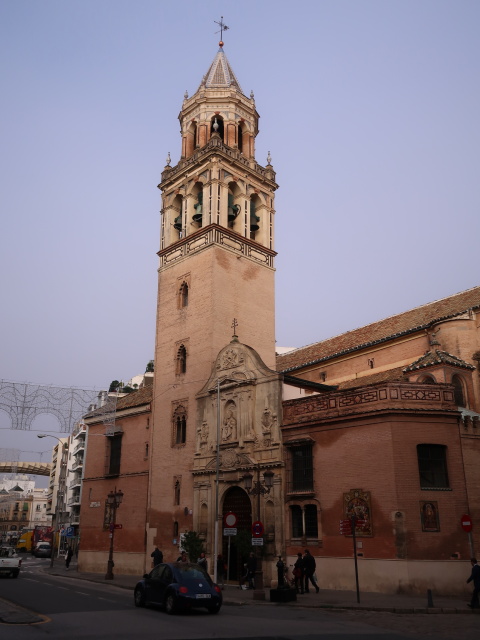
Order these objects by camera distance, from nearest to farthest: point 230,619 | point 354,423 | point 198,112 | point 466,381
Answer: point 230,619 < point 354,423 < point 466,381 < point 198,112

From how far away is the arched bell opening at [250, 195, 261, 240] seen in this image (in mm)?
41250

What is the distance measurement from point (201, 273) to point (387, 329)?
12004mm

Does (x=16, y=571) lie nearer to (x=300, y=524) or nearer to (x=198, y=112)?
(x=300, y=524)

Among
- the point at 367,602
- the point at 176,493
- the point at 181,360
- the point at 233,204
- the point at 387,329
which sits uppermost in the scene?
the point at 233,204

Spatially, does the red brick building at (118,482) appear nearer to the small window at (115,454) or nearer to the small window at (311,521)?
the small window at (115,454)

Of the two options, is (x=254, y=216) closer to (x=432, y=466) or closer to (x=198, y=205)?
(x=198, y=205)

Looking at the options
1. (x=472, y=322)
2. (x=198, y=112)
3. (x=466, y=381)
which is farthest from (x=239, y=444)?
(x=198, y=112)

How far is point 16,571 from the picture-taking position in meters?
30.7

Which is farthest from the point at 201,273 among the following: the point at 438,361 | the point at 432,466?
the point at 432,466

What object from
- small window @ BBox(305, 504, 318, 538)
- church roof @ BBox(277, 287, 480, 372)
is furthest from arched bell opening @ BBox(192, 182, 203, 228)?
small window @ BBox(305, 504, 318, 538)

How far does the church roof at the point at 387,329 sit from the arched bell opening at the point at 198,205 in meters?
11.7

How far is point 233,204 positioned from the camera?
133ft

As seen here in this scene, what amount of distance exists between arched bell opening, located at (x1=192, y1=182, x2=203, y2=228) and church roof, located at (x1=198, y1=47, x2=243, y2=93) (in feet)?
27.4

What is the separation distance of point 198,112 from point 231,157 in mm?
5807
